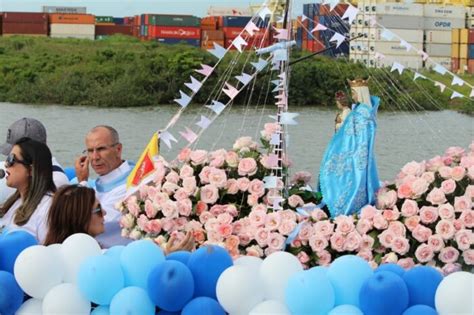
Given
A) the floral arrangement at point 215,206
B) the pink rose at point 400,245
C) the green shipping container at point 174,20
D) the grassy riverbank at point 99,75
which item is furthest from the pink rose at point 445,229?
the green shipping container at point 174,20

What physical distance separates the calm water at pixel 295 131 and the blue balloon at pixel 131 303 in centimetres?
635

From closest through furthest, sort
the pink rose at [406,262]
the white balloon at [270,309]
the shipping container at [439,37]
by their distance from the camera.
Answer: the white balloon at [270,309] < the pink rose at [406,262] < the shipping container at [439,37]

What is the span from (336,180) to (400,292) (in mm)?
1616

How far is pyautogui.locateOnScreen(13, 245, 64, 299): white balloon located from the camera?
119 inches

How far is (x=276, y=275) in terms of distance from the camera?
296 cm

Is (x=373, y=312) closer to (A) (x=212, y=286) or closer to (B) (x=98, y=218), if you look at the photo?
(A) (x=212, y=286)

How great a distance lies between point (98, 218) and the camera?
10.9 feet

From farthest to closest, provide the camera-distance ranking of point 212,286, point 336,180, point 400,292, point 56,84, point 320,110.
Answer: point 56,84
point 320,110
point 336,180
point 212,286
point 400,292

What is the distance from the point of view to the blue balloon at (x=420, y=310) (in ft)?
9.20

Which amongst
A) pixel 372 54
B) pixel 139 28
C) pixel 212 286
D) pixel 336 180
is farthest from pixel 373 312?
pixel 139 28

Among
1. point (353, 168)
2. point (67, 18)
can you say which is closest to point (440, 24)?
point (67, 18)

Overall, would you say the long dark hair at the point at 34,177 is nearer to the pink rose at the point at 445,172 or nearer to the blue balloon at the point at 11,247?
the blue balloon at the point at 11,247

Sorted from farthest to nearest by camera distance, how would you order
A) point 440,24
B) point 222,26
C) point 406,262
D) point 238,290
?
1. point 222,26
2. point 440,24
3. point 406,262
4. point 238,290

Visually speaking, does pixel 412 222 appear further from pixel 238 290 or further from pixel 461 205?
pixel 238 290
